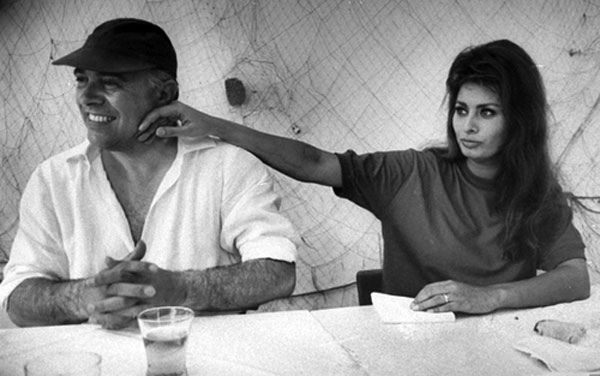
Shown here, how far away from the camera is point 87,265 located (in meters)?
1.49

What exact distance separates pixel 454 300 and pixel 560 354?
0.87 ft

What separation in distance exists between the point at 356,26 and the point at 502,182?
84 cm

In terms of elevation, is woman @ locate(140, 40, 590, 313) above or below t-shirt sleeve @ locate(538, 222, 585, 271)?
above

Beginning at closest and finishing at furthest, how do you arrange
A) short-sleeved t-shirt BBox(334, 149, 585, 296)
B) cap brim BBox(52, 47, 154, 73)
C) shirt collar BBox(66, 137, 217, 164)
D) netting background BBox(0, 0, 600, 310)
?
1. cap brim BBox(52, 47, 154, 73)
2. shirt collar BBox(66, 137, 217, 164)
3. short-sleeved t-shirt BBox(334, 149, 585, 296)
4. netting background BBox(0, 0, 600, 310)

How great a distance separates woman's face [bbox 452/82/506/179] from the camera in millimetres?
1677

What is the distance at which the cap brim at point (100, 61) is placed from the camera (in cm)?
144

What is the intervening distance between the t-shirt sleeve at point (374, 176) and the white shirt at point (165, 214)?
0.24m

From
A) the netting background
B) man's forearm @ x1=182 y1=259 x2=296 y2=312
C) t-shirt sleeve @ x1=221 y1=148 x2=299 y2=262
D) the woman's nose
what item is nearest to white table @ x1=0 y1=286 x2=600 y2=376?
man's forearm @ x1=182 y1=259 x2=296 y2=312

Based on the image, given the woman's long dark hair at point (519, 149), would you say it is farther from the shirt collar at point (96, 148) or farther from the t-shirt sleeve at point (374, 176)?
the shirt collar at point (96, 148)

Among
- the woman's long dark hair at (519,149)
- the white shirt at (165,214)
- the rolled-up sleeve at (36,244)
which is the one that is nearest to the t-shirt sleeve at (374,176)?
the woman's long dark hair at (519,149)

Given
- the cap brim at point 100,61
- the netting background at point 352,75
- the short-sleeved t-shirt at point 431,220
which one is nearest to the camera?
the cap brim at point 100,61

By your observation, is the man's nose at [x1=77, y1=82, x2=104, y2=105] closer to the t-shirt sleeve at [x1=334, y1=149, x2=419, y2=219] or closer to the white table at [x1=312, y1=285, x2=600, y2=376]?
the t-shirt sleeve at [x1=334, y1=149, x2=419, y2=219]

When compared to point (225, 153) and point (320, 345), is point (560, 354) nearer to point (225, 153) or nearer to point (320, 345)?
point (320, 345)

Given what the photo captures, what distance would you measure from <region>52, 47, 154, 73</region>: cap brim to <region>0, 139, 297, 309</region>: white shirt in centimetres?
21
